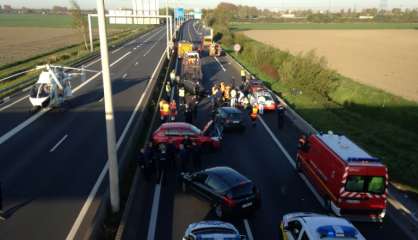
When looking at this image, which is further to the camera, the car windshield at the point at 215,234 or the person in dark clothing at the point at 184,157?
the person in dark clothing at the point at 184,157

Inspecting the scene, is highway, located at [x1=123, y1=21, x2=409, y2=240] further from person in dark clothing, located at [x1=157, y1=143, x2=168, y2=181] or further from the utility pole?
the utility pole

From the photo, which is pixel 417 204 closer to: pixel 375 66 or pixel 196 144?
pixel 196 144

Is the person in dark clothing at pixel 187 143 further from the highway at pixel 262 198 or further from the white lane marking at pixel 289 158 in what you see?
the white lane marking at pixel 289 158

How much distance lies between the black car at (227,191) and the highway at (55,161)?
3.66 m

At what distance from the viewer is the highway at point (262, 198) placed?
12.6 metres

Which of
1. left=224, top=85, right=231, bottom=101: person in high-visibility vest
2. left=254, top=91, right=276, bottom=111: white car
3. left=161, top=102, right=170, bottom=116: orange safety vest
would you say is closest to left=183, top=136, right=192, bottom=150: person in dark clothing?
left=161, top=102, right=170, bottom=116: orange safety vest

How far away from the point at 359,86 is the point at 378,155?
761 inches

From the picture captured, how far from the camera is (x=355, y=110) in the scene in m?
32.6

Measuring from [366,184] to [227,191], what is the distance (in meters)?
4.26

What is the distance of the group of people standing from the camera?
51.9 feet

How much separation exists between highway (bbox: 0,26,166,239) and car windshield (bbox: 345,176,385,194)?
8021 mm

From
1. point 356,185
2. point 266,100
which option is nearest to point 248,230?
point 356,185

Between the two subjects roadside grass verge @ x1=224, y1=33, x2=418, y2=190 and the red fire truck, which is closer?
the red fire truck

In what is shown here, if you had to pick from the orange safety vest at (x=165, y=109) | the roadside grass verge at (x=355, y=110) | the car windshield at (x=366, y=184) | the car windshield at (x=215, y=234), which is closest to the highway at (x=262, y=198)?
the car windshield at (x=366, y=184)
